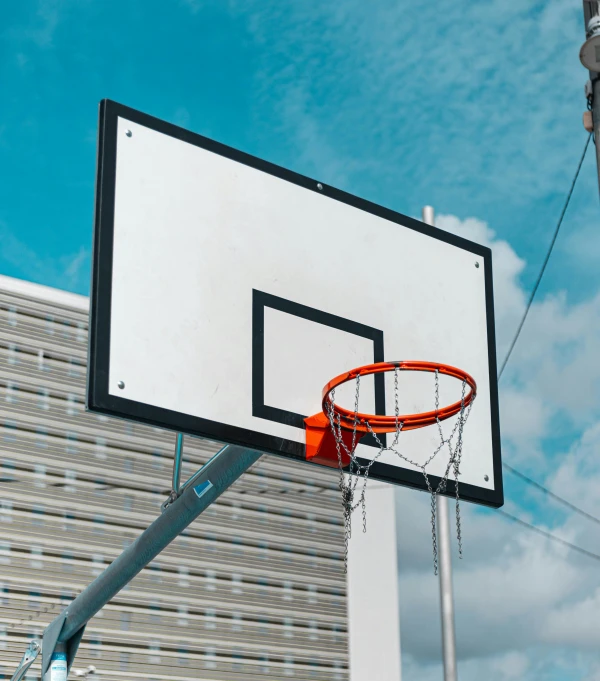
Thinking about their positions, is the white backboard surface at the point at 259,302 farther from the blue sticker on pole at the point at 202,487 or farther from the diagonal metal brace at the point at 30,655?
the diagonal metal brace at the point at 30,655

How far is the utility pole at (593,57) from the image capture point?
550 centimetres

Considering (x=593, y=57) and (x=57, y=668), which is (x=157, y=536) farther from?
(x=593, y=57)

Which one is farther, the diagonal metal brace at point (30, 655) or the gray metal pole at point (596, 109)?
the diagonal metal brace at point (30, 655)

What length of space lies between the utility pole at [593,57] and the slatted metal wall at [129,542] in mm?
7778

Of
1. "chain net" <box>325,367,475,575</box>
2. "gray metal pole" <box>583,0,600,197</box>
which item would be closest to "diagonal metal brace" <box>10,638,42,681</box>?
"chain net" <box>325,367,475,575</box>

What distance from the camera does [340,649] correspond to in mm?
13547

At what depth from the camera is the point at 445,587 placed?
32.7ft

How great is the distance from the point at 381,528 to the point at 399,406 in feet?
29.9

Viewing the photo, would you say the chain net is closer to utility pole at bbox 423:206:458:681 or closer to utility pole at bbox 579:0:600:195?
utility pole at bbox 579:0:600:195

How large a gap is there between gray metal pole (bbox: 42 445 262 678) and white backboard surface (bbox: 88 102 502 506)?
1.56ft

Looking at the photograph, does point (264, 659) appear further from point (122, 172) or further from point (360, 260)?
point (122, 172)

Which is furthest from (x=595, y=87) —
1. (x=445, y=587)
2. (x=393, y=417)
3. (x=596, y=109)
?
(x=445, y=587)

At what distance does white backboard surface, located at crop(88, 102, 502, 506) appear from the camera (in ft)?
15.3

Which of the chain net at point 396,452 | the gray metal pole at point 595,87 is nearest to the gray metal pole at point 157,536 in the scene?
the chain net at point 396,452
